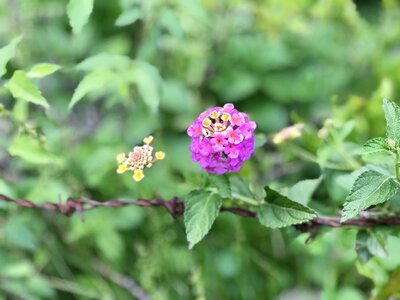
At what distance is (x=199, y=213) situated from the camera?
1.08m

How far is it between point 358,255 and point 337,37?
1.29 meters

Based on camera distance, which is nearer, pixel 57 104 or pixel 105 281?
pixel 105 281

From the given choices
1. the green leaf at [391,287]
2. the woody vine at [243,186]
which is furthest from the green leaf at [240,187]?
the green leaf at [391,287]

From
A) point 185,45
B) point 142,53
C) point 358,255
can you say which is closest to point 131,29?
point 185,45

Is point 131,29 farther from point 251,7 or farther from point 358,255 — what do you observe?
point 358,255

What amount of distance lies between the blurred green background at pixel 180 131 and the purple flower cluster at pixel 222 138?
0.60 feet

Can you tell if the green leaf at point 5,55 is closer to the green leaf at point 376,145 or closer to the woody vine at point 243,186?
the woody vine at point 243,186

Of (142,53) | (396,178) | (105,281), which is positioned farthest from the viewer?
(105,281)

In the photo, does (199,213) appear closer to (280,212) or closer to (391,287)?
(280,212)

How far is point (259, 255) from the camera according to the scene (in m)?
1.90

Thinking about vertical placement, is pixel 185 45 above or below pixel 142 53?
below

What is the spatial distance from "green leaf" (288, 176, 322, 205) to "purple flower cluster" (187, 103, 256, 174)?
0.67 feet

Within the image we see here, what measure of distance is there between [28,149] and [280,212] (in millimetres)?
621

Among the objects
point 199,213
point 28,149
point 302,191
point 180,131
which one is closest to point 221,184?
point 199,213
